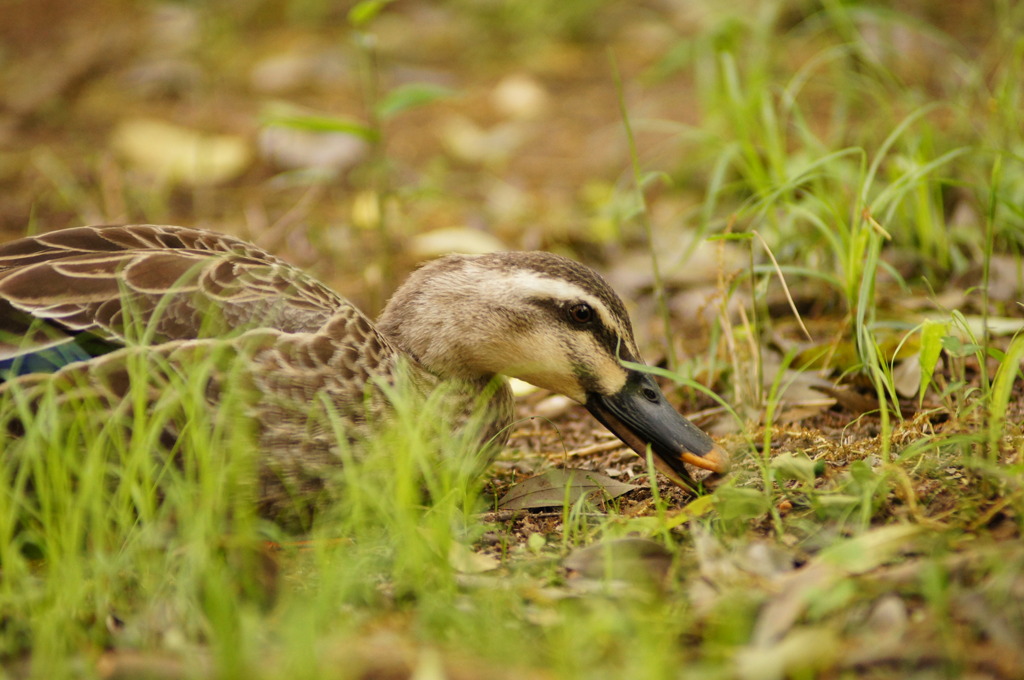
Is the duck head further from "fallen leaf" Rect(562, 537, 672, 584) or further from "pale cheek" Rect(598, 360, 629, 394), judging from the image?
"fallen leaf" Rect(562, 537, 672, 584)

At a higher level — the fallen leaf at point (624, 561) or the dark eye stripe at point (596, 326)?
the dark eye stripe at point (596, 326)

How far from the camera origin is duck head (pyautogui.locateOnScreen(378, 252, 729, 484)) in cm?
300

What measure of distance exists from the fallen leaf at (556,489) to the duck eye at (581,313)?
1.44ft

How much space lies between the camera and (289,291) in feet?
9.87

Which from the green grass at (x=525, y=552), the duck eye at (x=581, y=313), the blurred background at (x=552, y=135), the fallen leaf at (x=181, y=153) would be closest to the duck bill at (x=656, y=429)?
the green grass at (x=525, y=552)

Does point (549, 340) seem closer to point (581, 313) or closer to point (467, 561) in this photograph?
point (581, 313)

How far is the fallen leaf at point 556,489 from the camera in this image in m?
2.86

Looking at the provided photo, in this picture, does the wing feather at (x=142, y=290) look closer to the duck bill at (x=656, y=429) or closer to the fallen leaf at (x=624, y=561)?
the duck bill at (x=656, y=429)

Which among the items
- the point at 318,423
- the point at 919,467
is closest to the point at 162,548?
the point at 318,423

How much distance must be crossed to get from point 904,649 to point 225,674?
117 centimetres

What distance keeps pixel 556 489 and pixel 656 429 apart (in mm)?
335

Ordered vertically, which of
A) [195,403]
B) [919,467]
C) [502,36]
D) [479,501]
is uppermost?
[502,36]

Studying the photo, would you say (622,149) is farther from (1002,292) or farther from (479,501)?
(479,501)

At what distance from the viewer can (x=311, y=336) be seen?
289 centimetres
